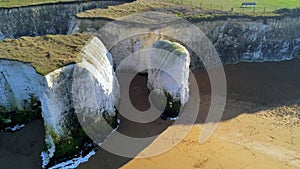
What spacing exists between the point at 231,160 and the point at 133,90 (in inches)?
337

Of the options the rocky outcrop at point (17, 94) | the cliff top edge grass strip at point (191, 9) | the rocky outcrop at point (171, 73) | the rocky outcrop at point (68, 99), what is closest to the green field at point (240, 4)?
the cliff top edge grass strip at point (191, 9)

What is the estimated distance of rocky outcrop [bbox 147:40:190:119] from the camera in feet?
67.1

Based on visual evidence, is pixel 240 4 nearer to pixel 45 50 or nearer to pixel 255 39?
pixel 255 39

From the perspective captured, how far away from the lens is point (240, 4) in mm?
31953

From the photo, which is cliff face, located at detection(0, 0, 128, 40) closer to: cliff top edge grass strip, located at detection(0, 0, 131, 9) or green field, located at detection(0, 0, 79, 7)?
cliff top edge grass strip, located at detection(0, 0, 131, 9)

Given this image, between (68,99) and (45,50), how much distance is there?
391 cm

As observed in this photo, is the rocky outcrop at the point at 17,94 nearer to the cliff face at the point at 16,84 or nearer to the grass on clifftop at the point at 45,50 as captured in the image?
the cliff face at the point at 16,84

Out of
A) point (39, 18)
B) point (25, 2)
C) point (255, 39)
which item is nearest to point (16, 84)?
point (39, 18)

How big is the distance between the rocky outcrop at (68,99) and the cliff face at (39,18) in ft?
40.1

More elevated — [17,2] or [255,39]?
[17,2]

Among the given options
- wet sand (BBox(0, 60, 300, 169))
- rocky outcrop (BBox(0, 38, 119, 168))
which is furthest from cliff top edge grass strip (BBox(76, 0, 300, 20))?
rocky outcrop (BBox(0, 38, 119, 168))

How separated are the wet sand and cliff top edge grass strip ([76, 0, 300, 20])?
19.3 feet

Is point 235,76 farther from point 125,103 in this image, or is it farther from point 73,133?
point 73,133

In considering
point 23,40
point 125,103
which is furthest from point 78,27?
point 125,103
